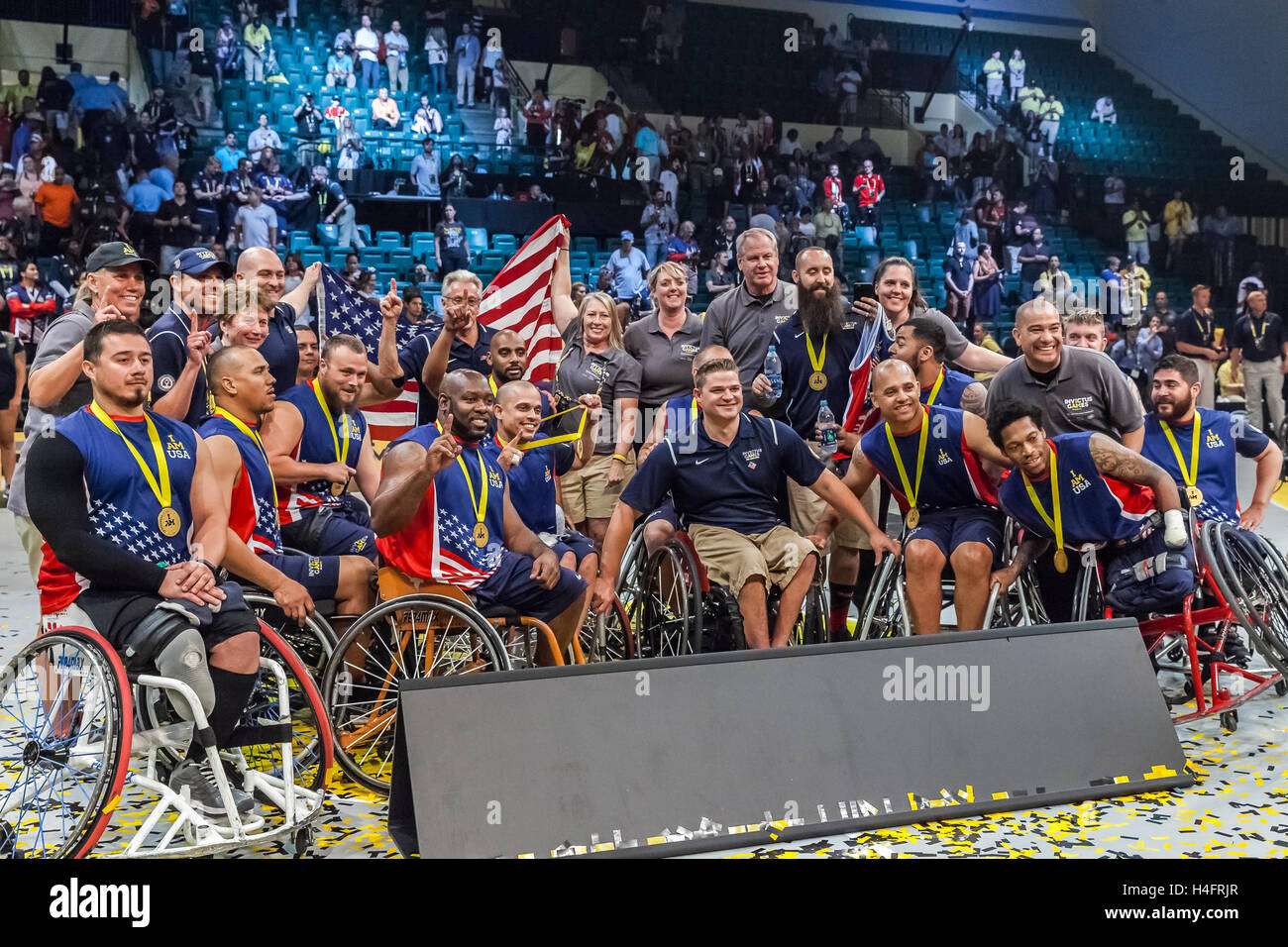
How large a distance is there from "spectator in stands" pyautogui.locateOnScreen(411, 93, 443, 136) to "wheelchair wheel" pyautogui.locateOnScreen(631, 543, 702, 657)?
11.6m

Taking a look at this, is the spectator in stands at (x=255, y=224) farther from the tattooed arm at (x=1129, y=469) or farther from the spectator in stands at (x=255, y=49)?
the tattooed arm at (x=1129, y=469)

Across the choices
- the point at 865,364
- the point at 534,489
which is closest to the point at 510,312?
the point at 865,364

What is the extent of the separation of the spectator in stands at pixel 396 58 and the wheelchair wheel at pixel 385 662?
1365 cm

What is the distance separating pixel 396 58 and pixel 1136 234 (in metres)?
10.4

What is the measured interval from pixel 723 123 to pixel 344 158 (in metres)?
Answer: 6.24

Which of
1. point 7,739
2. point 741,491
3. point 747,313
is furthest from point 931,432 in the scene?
point 7,739

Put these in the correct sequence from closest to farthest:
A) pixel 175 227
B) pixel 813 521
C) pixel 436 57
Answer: pixel 813 521 → pixel 175 227 → pixel 436 57

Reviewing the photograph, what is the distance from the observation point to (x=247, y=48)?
51.6ft

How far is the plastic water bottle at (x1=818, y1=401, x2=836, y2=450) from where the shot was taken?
18.0ft

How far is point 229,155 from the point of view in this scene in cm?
1373

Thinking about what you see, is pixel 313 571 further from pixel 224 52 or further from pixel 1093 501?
pixel 224 52

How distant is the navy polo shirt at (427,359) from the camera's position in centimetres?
576

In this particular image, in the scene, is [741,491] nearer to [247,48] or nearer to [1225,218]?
[247,48]
